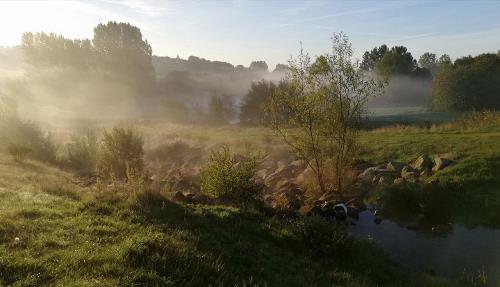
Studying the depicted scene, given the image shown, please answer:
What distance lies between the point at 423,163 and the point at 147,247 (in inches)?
718

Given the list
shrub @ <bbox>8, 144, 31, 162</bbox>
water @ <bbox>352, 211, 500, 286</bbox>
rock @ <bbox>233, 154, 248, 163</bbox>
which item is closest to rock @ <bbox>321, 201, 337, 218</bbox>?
water @ <bbox>352, 211, 500, 286</bbox>

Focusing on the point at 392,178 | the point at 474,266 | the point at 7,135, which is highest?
the point at 7,135

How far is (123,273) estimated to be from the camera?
8227 millimetres

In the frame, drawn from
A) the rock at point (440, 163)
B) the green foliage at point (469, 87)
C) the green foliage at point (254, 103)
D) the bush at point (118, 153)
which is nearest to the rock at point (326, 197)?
the rock at point (440, 163)

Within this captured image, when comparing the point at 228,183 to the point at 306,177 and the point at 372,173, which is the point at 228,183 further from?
the point at 372,173

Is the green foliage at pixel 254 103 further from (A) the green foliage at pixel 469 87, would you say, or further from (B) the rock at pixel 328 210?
(B) the rock at pixel 328 210

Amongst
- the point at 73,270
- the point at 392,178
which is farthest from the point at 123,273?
the point at 392,178

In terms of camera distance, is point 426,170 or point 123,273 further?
point 426,170

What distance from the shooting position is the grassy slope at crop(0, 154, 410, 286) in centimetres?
834

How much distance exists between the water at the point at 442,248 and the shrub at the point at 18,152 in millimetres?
21009

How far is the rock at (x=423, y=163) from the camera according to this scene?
2298 centimetres

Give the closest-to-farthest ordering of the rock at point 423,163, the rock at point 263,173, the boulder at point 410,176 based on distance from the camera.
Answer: the boulder at point 410,176, the rock at point 423,163, the rock at point 263,173

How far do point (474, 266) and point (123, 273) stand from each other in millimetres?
11905

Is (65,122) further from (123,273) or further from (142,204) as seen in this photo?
(123,273)
